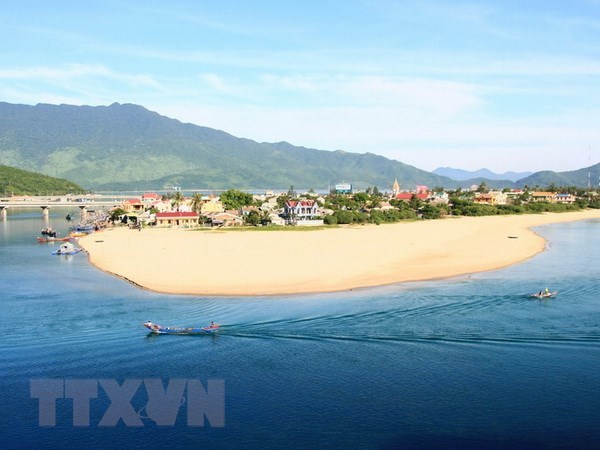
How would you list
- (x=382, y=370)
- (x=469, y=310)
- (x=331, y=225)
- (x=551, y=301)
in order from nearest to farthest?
(x=382, y=370) → (x=469, y=310) → (x=551, y=301) → (x=331, y=225)

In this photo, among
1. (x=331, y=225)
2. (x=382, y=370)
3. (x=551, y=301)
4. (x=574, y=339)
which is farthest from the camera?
(x=331, y=225)

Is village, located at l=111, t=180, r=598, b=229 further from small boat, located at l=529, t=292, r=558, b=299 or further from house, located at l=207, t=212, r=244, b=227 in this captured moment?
small boat, located at l=529, t=292, r=558, b=299

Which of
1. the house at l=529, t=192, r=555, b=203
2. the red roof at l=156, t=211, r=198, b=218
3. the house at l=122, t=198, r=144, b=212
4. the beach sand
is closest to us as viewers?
the beach sand

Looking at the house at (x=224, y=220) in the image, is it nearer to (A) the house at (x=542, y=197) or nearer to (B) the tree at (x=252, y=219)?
(B) the tree at (x=252, y=219)

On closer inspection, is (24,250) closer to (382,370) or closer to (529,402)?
(382,370)

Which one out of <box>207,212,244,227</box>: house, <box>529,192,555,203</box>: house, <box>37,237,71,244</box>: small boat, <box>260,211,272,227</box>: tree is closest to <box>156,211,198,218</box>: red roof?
<box>207,212,244,227</box>: house

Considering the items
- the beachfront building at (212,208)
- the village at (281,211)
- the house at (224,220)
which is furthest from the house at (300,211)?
the beachfront building at (212,208)

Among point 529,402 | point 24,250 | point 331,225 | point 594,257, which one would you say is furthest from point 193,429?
point 331,225
